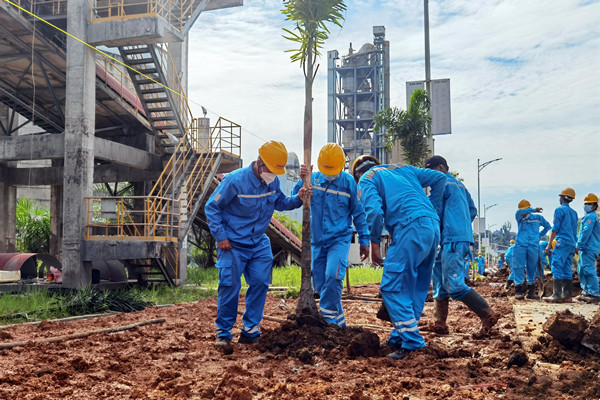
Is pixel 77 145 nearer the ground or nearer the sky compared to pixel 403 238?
nearer the sky

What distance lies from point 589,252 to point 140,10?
13.3 meters

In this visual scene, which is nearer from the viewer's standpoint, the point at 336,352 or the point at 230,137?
the point at 336,352

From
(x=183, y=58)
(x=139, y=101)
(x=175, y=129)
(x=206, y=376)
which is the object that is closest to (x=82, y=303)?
(x=206, y=376)

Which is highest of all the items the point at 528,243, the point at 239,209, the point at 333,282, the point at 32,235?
the point at 239,209

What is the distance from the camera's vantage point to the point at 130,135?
54.7 ft

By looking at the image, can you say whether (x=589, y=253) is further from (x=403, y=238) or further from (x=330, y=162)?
(x=403, y=238)

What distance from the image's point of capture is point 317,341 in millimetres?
5441

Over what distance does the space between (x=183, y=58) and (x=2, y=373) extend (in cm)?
1644

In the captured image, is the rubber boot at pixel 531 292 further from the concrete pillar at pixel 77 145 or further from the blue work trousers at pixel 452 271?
the concrete pillar at pixel 77 145

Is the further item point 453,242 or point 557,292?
point 557,292

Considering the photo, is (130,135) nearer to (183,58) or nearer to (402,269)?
(183,58)

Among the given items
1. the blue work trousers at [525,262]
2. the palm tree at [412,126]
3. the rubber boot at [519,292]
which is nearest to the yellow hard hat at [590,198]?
the blue work trousers at [525,262]

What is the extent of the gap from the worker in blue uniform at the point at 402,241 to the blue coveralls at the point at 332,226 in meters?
1.00

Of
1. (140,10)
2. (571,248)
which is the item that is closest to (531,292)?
(571,248)
